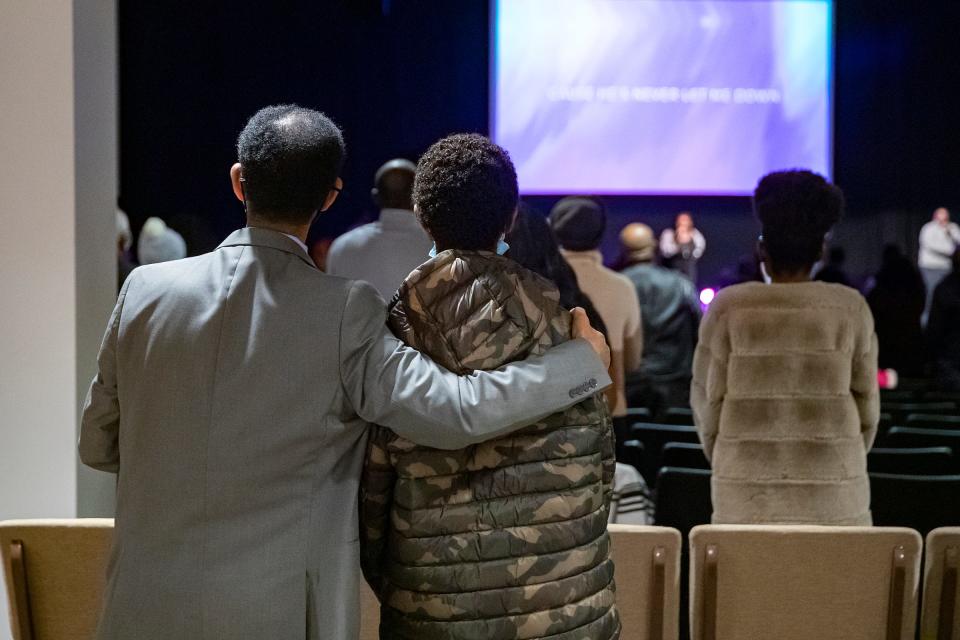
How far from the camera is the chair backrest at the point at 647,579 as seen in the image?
2.09m

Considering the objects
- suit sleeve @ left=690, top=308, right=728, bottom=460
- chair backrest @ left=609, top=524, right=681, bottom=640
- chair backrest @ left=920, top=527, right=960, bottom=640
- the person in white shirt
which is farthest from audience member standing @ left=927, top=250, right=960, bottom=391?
chair backrest @ left=609, top=524, right=681, bottom=640

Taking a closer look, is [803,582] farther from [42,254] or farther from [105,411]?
[42,254]

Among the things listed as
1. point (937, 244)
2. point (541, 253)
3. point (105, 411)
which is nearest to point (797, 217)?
point (541, 253)

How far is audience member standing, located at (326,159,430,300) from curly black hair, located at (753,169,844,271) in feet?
4.11

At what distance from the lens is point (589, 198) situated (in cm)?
404

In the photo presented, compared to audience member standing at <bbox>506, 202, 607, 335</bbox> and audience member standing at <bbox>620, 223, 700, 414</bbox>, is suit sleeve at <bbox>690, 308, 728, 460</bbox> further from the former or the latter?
audience member standing at <bbox>620, 223, 700, 414</bbox>

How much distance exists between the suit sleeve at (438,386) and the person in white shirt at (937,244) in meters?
10.5

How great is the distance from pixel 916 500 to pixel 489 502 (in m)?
1.80

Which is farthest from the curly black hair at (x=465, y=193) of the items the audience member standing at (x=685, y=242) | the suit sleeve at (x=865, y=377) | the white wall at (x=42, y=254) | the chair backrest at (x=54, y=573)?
the audience member standing at (x=685, y=242)

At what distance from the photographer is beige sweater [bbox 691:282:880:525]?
264 cm

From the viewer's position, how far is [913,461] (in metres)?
3.43

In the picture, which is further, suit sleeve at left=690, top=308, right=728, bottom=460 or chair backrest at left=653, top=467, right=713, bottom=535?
chair backrest at left=653, top=467, right=713, bottom=535

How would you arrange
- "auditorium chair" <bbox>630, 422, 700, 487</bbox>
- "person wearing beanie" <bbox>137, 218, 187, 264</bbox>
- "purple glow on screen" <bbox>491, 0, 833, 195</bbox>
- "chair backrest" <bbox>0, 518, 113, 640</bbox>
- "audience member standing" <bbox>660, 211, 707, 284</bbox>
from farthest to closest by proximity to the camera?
1. "audience member standing" <bbox>660, 211, 707, 284</bbox>
2. "purple glow on screen" <bbox>491, 0, 833, 195</bbox>
3. "person wearing beanie" <bbox>137, 218, 187, 264</bbox>
4. "auditorium chair" <bbox>630, 422, 700, 487</bbox>
5. "chair backrest" <bbox>0, 518, 113, 640</bbox>

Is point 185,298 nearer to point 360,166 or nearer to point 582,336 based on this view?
point 582,336
